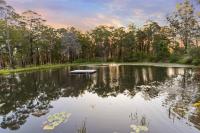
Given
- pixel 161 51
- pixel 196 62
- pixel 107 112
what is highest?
pixel 161 51

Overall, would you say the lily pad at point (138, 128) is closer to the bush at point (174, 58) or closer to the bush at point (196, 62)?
the bush at point (196, 62)

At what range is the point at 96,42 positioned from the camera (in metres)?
103

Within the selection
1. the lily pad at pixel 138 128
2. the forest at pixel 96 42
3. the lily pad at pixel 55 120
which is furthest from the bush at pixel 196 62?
the lily pad at pixel 138 128

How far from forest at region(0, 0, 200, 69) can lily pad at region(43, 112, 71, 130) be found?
45120 millimetres

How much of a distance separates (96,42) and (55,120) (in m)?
89.8

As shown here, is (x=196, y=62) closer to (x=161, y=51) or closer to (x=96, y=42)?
(x=161, y=51)

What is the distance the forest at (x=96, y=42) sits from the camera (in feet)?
222

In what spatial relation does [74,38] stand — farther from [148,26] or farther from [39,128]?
[39,128]

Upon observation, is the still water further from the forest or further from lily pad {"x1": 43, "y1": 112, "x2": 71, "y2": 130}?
the forest

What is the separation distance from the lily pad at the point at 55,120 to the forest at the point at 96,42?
4512 centimetres

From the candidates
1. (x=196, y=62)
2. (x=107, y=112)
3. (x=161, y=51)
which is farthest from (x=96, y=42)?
(x=107, y=112)

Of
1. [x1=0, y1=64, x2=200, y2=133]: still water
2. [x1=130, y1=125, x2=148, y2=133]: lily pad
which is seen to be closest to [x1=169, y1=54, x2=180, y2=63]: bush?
[x1=0, y1=64, x2=200, y2=133]: still water

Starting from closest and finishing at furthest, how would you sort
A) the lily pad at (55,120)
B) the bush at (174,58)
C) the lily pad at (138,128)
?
the lily pad at (138,128) → the lily pad at (55,120) → the bush at (174,58)

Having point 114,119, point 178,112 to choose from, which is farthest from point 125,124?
point 178,112
